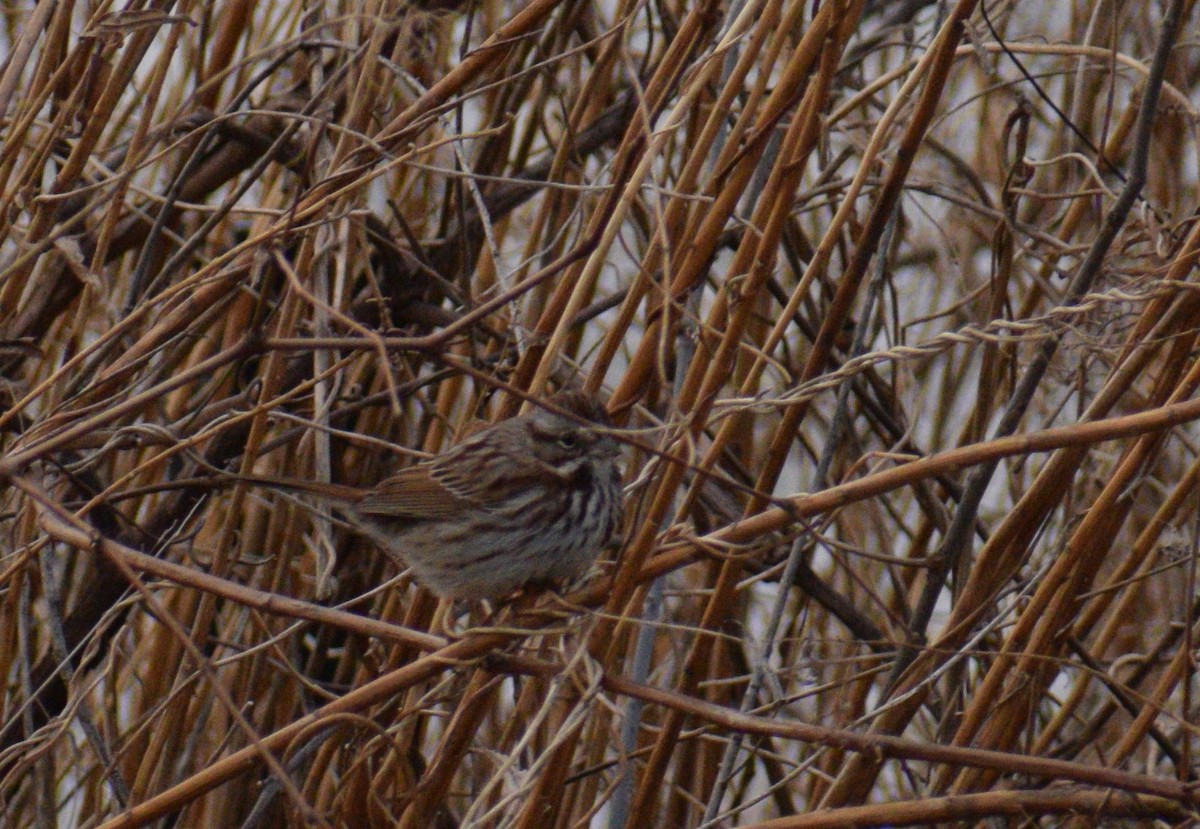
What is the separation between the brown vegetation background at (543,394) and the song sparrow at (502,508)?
9 centimetres

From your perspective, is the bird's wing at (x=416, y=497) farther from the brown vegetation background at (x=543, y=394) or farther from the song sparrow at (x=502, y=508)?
the brown vegetation background at (x=543, y=394)

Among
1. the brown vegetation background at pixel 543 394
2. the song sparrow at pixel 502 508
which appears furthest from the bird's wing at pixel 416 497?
the brown vegetation background at pixel 543 394

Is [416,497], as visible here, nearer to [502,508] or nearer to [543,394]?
[502,508]

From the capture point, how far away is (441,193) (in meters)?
4.23

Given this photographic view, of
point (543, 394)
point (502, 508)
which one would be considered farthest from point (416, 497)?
point (543, 394)

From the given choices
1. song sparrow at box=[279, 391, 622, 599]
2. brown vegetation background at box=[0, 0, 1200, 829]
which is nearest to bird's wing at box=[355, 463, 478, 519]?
song sparrow at box=[279, 391, 622, 599]

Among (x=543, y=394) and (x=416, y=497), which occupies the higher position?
(x=543, y=394)

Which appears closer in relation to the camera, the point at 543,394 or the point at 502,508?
the point at 543,394

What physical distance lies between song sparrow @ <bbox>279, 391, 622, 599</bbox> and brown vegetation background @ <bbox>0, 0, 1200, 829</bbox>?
9 centimetres

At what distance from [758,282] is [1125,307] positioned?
0.90 m

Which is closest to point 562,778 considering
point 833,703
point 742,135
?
point 742,135

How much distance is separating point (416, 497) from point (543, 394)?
2.37 feet

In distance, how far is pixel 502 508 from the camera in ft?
10.9

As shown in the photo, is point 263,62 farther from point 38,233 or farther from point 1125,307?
point 1125,307
